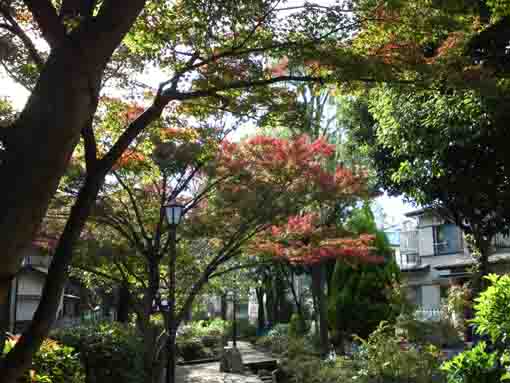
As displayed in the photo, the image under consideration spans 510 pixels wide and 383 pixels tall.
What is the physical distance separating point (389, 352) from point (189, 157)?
552 cm

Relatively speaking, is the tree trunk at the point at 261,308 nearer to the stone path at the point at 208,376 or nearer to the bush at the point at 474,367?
the stone path at the point at 208,376

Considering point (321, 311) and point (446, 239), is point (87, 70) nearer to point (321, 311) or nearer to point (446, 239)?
point (321, 311)

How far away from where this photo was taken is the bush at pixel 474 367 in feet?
20.8

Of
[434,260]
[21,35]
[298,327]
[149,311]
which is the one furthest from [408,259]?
[21,35]

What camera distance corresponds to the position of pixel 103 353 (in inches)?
376

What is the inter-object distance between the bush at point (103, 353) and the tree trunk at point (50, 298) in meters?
6.13

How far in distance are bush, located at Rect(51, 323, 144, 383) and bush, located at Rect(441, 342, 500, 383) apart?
5.83 metres

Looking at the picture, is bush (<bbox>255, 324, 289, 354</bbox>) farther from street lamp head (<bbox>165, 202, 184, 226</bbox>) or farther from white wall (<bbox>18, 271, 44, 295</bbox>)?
white wall (<bbox>18, 271, 44, 295</bbox>)

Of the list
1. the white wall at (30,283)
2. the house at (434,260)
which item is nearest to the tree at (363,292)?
the house at (434,260)

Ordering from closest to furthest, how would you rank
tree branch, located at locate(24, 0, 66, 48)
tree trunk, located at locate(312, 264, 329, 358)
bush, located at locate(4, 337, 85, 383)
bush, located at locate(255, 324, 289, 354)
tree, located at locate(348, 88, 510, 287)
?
tree branch, located at locate(24, 0, 66, 48), bush, located at locate(4, 337, 85, 383), tree, located at locate(348, 88, 510, 287), tree trunk, located at locate(312, 264, 329, 358), bush, located at locate(255, 324, 289, 354)

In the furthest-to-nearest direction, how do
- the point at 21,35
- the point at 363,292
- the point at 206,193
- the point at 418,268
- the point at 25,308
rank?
the point at 418,268, the point at 25,308, the point at 363,292, the point at 206,193, the point at 21,35

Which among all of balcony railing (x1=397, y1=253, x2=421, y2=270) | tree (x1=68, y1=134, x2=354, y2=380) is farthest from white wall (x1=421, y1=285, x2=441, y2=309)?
tree (x1=68, y1=134, x2=354, y2=380)

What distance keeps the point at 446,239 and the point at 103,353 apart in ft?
70.2

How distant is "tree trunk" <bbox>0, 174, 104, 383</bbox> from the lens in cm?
340
